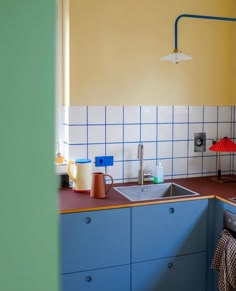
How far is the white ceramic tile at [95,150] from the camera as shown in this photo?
8.63ft

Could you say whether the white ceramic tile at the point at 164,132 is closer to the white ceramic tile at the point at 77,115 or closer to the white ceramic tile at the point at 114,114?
the white ceramic tile at the point at 114,114

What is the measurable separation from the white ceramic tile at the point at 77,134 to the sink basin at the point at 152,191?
40 cm

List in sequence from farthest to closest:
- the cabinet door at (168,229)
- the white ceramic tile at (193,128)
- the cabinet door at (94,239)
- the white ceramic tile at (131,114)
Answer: the white ceramic tile at (193,128), the white ceramic tile at (131,114), the cabinet door at (168,229), the cabinet door at (94,239)

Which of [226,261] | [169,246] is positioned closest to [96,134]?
[169,246]

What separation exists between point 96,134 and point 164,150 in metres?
0.54

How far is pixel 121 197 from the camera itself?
7.81 ft

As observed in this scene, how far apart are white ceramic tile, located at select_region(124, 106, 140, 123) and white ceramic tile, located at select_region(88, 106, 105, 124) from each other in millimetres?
169

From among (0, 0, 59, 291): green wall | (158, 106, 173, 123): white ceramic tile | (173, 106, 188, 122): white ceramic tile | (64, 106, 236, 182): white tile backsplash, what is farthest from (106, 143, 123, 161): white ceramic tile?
(0, 0, 59, 291): green wall

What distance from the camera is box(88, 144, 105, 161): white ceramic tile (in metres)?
2.63

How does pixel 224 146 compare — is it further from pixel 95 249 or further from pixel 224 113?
pixel 95 249

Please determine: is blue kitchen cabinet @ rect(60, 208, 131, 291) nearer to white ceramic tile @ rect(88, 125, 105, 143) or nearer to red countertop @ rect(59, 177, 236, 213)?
red countertop @ rect(59, 177, 236, 213)

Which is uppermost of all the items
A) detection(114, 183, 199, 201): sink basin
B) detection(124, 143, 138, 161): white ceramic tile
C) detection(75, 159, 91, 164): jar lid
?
detection(124, 143, 138, 161): white ceramic tile

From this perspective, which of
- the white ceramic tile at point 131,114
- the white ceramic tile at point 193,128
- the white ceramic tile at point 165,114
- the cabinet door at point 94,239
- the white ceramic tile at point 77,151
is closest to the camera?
the cabinet door at point 94,239

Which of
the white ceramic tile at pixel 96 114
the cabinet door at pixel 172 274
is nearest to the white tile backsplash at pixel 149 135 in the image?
the white ceramic tile at pixel 96 114
